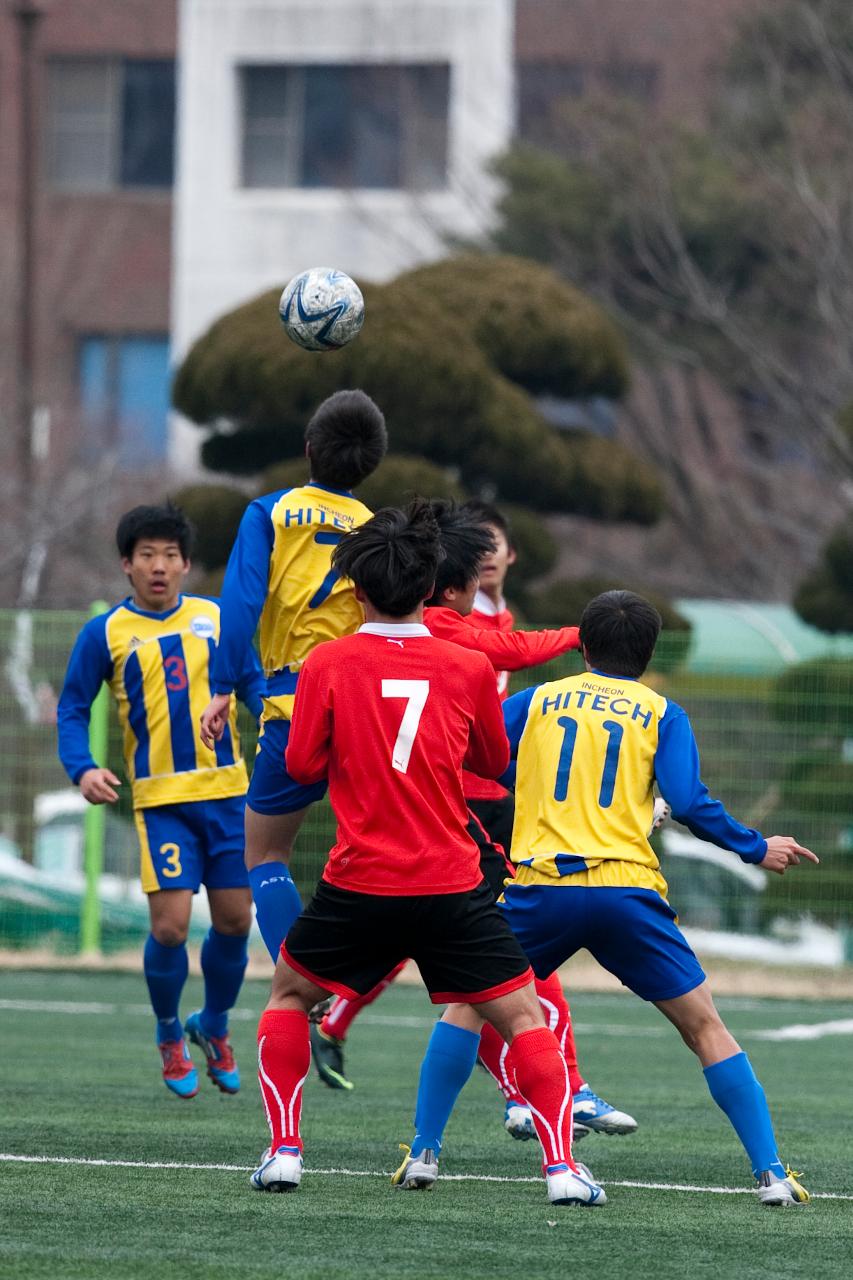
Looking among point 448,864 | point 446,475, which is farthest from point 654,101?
point 448,864

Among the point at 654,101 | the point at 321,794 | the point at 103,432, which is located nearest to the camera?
the point at 321,794

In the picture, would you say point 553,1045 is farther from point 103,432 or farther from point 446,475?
point 103,432

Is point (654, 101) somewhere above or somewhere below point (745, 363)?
above

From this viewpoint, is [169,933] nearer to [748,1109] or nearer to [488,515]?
[488,515]

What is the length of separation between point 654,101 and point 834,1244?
19.9 metres

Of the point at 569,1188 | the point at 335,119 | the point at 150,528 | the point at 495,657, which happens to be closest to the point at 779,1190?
the point at 569,1188

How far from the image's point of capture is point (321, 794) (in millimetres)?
6625

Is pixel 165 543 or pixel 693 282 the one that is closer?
pixel 165 543

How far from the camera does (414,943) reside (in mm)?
5230

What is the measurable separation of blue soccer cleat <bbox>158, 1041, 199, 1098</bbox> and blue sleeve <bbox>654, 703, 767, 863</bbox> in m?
2.58

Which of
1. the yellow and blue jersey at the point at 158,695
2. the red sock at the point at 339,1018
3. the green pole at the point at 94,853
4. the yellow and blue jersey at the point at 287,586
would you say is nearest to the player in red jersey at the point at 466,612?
the yellow and blue jersey at the point at 287,586

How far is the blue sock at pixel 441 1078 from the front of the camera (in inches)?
213

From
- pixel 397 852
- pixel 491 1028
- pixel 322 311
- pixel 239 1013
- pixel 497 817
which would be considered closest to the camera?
pixel 397 852

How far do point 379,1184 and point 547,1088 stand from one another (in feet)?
2.11
